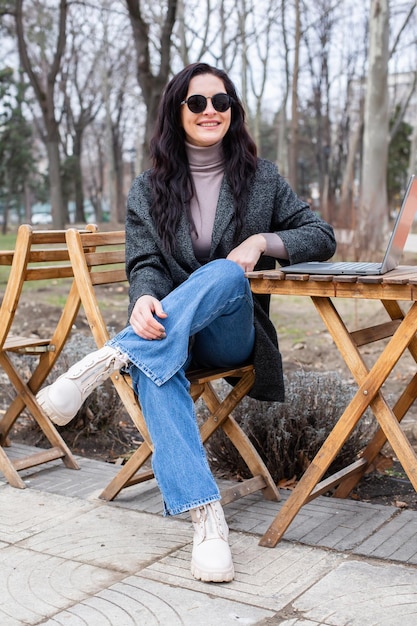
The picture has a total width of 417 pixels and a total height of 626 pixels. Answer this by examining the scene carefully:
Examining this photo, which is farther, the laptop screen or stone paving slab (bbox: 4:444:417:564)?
stone paving slab (bbox: 4:444:417:564)

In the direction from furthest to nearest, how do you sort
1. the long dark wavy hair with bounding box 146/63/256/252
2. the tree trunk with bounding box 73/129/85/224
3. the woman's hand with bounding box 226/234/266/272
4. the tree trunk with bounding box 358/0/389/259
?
the tree trunk with bounding box 73/129/85/224 → the tree trunk with bounding box 358/0/389/259 → the long dark wavy hair with bounding box 146/63/256/252 → the woman's hand with bounding box 226/234/266/272

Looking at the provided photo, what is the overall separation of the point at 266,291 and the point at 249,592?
3.27 ft

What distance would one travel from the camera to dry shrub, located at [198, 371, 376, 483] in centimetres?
370

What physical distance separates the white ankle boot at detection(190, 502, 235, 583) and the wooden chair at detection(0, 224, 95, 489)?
1.24 meters

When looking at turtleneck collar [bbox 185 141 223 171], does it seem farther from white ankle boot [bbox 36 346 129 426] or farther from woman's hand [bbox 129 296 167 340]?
white ankle boot [bbox 36 346 129 426]

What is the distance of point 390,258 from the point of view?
282 centimetres

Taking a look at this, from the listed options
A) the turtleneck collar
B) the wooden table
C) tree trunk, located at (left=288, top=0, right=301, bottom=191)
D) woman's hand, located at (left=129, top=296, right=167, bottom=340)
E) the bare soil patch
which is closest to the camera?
the wooden table

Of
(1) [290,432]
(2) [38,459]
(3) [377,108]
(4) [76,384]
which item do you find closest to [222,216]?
(4) [76,384]

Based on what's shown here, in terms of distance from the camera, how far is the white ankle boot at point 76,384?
290 cm

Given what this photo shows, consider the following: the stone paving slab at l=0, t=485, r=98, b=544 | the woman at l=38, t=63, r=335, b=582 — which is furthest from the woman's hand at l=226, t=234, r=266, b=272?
the stone paving slab at l=0, t=485, r=98, b=544

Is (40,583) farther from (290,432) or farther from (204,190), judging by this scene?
(204,190)

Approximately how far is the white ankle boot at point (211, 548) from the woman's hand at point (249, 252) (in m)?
0.87

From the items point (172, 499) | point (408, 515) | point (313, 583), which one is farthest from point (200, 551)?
point (408, 515)

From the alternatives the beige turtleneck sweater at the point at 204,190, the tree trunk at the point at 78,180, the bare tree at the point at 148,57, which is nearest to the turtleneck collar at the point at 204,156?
the beige turtleneck sweater at the point at 204,190
